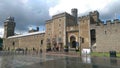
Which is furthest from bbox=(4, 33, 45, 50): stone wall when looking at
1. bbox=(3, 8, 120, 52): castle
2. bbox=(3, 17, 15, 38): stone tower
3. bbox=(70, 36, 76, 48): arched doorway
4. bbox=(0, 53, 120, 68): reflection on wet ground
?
bbox=(0, 53, 120, 68): reflection on wet ground

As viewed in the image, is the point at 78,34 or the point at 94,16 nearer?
the point at 78,34

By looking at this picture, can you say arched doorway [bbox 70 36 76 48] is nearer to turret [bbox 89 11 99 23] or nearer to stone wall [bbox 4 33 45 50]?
turret [bbox 89 11 99 23]

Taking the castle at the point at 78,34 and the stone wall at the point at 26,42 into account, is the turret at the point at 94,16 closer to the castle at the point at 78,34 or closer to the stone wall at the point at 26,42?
the castle at the point at 78,34

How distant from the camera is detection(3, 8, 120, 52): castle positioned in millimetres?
39719

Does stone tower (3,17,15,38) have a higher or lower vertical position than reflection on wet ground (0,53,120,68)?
higher

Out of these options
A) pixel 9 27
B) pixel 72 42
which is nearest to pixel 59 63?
pixel 72 42

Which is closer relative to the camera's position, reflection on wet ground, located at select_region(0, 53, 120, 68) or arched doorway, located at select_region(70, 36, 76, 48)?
reflection on wet ground, located at select_region(0, 53, 120, 68)

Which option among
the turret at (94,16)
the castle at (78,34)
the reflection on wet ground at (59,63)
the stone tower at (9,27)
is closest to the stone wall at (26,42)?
the castle at (78,34)

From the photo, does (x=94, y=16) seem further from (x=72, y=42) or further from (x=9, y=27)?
(x=9, y=27)

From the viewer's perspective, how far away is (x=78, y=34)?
48438 millimetres

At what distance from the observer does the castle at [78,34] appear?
3972 centimetres

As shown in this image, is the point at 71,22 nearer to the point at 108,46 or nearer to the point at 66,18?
the point at 66,18

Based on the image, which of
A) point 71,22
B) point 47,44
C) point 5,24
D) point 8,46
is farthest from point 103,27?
point 5,24

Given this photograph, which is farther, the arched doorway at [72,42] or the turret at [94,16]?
the arched doorway at [72,42]
